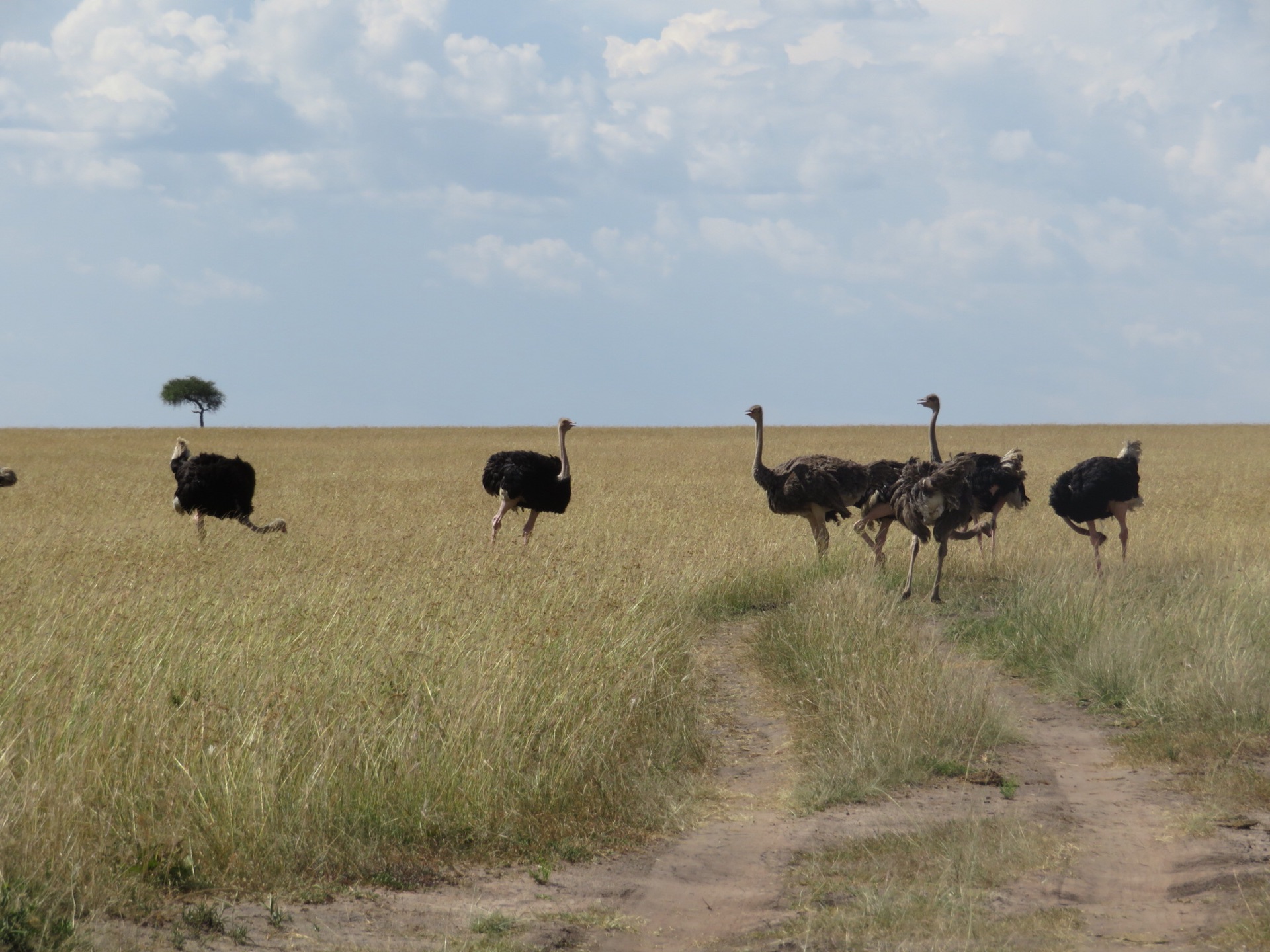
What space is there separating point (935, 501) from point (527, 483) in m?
5.06

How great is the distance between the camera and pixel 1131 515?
63.0 feet

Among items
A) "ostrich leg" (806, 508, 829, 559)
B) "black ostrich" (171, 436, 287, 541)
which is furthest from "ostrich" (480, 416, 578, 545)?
"ostrich leg" (806, 508, 829, 559)

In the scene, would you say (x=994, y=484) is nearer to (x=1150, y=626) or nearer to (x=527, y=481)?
(x=1150, y=626)

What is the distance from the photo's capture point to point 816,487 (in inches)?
506

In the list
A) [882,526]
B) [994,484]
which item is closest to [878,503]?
[882,526]

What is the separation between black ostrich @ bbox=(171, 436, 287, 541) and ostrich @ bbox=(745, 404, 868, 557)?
18.1ft

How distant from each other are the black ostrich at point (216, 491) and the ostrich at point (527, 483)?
7.90 feet

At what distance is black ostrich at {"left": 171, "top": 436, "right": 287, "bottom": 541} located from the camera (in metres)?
14.5

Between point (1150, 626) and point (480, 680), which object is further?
point (1150, 626)

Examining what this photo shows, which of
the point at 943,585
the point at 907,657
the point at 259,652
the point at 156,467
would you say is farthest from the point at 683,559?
the point at 156,467

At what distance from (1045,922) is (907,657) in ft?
12.0

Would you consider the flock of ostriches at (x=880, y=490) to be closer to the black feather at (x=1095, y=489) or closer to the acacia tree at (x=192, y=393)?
the black feather at (x=1095, y=489)

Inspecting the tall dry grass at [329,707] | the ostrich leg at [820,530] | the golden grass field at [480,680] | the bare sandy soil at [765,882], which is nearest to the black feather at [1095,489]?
the golden grass field at [480,680]

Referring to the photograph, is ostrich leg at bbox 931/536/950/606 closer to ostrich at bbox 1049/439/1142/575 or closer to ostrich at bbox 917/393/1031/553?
ostrich at bbox 917/393/1031/553
